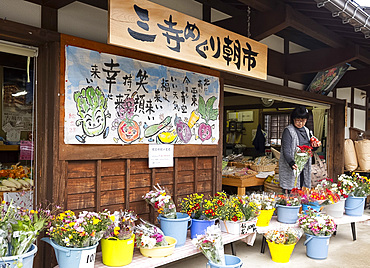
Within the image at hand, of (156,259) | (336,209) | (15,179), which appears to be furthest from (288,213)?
(15,179)

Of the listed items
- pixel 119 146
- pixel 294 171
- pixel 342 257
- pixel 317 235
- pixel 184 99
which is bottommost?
pixel 342 257

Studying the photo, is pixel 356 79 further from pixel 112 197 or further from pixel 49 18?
pixel 49 18

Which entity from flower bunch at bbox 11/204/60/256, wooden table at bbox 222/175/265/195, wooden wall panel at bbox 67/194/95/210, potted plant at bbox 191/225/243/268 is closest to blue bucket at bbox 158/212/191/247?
potted plant at bbox 191/225/243/268

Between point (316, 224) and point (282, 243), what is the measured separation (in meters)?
0.60

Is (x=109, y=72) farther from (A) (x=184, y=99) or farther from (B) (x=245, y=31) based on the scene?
(B) (x=245, y=31)

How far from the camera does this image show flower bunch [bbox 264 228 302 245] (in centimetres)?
469

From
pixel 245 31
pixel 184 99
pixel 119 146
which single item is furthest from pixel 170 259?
pixel 245 31

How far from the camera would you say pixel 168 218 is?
4105 millimetres

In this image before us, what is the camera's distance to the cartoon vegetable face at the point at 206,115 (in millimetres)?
5023

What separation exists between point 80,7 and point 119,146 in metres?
1.67

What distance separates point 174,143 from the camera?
465cm

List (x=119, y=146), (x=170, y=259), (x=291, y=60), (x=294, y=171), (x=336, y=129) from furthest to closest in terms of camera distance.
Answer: (x=336, y=129)
(x=291, y=60)
(x=294, y=171)
(x=119, y=146)
(x=170, y=259)

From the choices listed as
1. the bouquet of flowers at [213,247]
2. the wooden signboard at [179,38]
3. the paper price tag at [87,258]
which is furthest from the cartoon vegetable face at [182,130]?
the paper price tag at [87,258]

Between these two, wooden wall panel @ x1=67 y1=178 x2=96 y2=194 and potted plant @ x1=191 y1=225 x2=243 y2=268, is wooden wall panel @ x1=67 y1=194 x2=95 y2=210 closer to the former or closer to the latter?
wooden wall panel @ x1=67 y1=178 x2=96 y2=194
